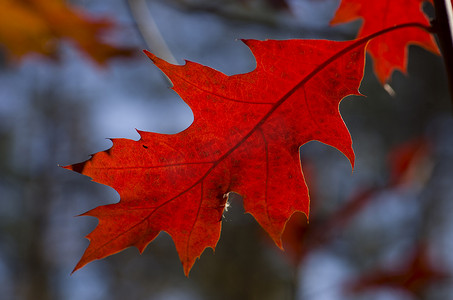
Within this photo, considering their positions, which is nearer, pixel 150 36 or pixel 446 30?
pixel 446 30

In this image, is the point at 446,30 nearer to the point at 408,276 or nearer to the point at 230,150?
the point at 230,150

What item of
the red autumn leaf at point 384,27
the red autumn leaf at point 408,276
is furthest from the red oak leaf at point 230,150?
the red autumn leaf at point 408,276

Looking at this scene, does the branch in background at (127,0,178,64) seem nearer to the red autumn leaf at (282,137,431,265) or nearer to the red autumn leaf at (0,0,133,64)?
the red autumn leaf at (0,0,133,64)

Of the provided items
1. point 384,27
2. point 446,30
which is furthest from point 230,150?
point 384,27

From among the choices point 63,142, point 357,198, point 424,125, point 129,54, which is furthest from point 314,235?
point 63,142

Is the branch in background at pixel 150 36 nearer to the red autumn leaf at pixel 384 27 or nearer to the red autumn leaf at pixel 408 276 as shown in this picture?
the red autumn leaf at pixel 384 27

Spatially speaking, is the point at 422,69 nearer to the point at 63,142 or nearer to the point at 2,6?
the point at 2,6

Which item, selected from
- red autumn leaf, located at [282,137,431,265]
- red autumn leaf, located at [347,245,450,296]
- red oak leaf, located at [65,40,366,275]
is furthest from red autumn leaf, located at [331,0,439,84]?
red autumn leaf, located at [347,245,450,296]
